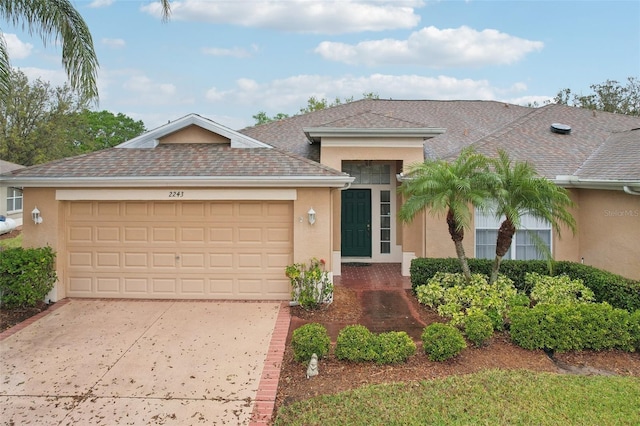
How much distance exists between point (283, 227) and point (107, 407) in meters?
5.58

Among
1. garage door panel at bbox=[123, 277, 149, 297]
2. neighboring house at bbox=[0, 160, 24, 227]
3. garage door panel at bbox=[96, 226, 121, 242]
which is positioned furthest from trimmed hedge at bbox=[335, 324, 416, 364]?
neighboring house at bbox=[0, 160, 24, 227]

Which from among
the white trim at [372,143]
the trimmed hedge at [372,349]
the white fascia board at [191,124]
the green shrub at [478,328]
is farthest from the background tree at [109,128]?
the green shrub at [478,328]

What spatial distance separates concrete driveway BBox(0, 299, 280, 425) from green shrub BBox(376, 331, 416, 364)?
1912mm

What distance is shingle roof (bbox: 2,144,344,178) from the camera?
10133 mm

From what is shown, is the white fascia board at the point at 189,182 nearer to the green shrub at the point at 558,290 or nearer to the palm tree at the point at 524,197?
the palm tree at the point at 524,197

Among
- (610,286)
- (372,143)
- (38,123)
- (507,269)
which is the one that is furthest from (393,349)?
(38,123)

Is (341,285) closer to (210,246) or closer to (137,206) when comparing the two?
(210,246)

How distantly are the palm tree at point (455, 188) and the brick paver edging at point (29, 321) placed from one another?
27.0ft

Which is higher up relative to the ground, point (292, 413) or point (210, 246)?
point (210, 246)

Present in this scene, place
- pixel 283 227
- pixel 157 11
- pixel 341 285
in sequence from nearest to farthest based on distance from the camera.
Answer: pixel 157 11 → pixel 283 227 → pixel 341 285

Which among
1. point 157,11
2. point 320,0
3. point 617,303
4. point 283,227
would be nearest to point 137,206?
point 283,227

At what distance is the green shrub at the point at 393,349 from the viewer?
22.3ft

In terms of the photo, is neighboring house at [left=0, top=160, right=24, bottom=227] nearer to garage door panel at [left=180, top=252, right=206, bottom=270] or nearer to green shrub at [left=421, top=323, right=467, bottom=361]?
garage door panel at [left=180, top=252, right=206, bottom=270]

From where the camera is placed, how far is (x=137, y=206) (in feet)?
34.6
